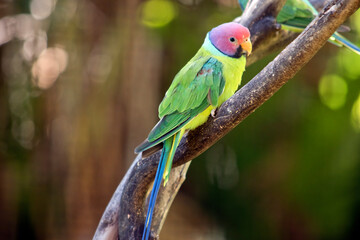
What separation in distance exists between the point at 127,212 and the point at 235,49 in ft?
2.13

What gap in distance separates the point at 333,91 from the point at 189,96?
6.40 feet

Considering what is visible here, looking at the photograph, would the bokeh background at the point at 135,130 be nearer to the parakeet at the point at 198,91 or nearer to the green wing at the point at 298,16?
the green wing at the point at 298,16

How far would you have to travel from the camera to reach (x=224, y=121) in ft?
4.68

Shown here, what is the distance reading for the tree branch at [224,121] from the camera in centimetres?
129

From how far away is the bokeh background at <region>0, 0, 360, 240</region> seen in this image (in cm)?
322

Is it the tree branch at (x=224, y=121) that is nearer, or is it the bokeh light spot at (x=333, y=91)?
the tree branch at (x=224, y=121)

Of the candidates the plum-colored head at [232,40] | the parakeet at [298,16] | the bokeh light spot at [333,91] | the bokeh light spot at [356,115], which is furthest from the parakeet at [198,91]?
the bokeh light spot at [333,91]

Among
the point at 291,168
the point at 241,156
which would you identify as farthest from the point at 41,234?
the point at 291,168

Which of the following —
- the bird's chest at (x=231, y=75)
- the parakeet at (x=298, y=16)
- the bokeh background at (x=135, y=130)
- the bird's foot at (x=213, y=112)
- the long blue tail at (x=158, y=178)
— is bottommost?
the bokeh background at (x=135, y=130)

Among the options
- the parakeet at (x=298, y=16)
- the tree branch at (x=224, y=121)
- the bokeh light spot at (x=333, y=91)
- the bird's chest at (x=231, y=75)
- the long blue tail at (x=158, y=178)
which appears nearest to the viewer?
the tree branch at (x=224, y=121)

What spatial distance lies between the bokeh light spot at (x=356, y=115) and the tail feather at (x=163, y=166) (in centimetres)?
176

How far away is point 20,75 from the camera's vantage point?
3.31 m

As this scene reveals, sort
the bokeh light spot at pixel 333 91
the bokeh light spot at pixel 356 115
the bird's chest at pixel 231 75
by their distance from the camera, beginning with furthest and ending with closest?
the bokeh light spot at pixel 333 91 → the bokeh light spot at pixel 356 115 → the bird's chest at pixel 231 75

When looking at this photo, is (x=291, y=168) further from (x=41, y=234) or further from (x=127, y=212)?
(x=127, y=212)
